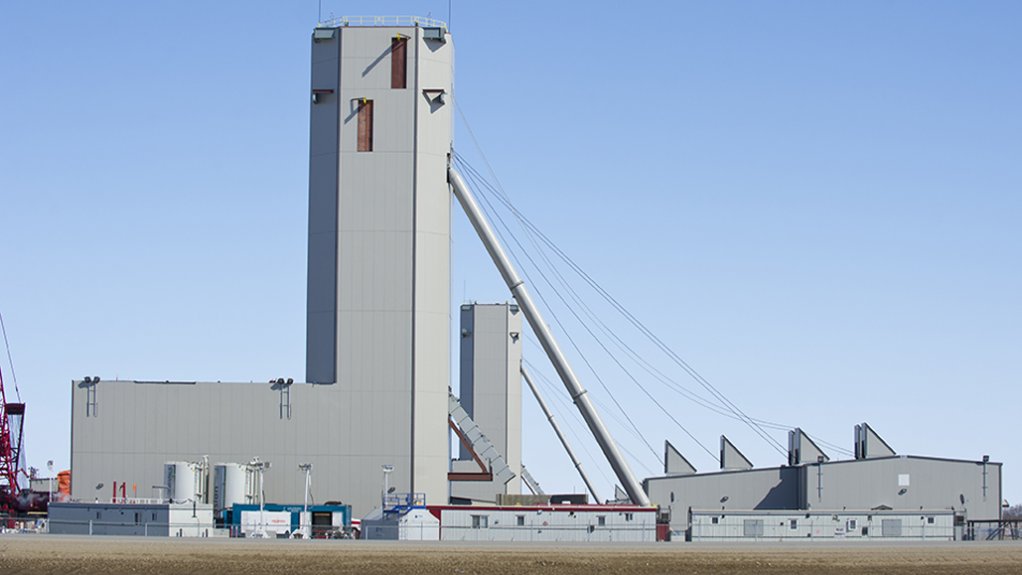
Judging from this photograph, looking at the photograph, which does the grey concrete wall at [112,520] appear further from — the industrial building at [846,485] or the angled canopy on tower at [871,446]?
the angled canopy on tower at [871,446]

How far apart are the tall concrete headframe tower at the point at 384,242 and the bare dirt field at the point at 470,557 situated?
44.7ft

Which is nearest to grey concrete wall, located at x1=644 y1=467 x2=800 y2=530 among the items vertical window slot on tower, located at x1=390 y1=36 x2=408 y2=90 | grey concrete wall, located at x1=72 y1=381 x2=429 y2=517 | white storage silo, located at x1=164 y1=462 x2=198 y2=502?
grey concrete wall, located at x1=72 y1=381 x2=429 y2=517

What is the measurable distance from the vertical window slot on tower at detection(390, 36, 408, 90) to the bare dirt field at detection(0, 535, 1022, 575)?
2661 centimetres

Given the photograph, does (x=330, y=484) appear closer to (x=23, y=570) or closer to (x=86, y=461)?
(x=86, y=461)

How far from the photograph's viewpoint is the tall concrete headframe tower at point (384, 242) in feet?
268

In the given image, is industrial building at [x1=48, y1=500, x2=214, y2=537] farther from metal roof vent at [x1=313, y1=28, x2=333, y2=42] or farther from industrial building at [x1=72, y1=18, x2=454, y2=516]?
metal roof vent at [x1=313, y1=28, x2=333, y2=42]

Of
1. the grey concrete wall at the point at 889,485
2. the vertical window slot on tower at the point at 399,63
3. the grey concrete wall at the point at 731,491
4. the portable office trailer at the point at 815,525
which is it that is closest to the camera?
the portable office trailer at the point at 815,525

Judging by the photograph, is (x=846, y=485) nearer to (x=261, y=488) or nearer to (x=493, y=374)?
(x=261, y=488)

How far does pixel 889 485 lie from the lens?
3684 inches

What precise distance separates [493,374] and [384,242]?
46.3 meters

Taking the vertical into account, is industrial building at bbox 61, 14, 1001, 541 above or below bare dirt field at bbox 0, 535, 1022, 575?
above

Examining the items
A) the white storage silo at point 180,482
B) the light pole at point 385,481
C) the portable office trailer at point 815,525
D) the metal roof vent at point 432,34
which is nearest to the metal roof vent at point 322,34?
the metal roof vent at point 432,34

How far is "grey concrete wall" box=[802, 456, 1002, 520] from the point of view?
3666 inches

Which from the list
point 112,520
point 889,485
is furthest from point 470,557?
point 889,485
